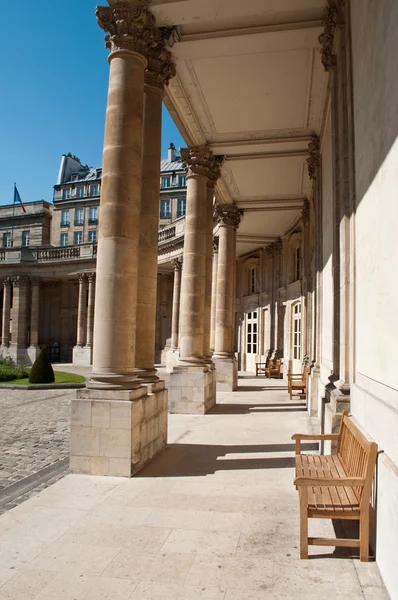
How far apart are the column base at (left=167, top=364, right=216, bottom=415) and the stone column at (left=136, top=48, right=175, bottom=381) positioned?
4.27m

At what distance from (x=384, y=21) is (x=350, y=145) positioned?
2.46 metres

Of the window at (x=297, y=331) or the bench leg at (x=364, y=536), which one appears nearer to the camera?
the bench leg at (x=364, y=536)

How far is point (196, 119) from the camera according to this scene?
12938 mm

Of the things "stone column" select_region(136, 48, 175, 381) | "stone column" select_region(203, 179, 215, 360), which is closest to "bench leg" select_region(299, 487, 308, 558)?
"stone column" select_region(136, 48, 175, 381)

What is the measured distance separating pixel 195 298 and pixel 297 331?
38.9 ft

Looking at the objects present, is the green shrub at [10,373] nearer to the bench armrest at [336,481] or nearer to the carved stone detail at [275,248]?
the carved stone detail at [275,248]

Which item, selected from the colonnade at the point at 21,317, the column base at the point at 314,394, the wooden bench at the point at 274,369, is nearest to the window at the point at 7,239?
the colonnade at the point at 21,317

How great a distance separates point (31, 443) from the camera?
9250 mm

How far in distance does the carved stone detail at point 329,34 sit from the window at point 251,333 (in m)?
21.9

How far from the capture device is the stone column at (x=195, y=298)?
12.6 m

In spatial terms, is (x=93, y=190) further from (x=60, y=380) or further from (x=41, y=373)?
(x=41, y=373)

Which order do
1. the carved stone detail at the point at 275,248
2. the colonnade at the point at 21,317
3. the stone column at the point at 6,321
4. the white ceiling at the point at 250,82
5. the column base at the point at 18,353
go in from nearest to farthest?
the white ceiling at the point at 250,82
the carved stone detail at the point at 275,248
the column base at the point at 18,353
the colonnade at the point at 21,317
the stone column at the point at 6,321

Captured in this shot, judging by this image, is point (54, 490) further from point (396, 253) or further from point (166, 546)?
point (396, 253)

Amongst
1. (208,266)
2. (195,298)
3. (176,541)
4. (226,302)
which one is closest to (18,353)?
(226,302)
